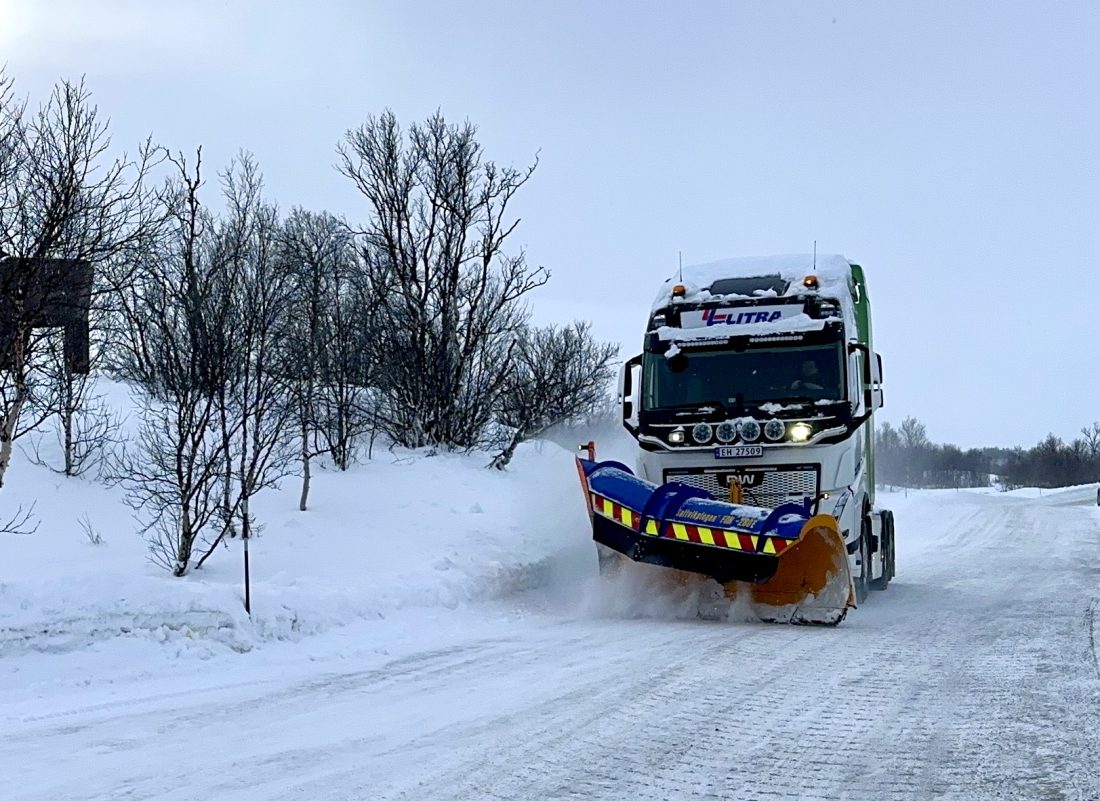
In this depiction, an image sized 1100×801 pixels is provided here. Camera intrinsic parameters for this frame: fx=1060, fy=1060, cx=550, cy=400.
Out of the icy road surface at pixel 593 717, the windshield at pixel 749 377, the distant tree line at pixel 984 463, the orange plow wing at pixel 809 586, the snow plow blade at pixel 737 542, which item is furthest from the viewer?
the distant tree line at pixel 984 463

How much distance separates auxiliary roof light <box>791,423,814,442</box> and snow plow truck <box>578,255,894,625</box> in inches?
0.8

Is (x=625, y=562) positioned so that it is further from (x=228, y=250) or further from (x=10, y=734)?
(x=10, y=734)

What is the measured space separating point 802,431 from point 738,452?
26.2 inches

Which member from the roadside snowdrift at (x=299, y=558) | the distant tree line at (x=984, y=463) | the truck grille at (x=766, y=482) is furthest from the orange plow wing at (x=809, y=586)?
the distant tree line at (x=984, y=463)

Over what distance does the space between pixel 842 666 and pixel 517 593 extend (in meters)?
5.95

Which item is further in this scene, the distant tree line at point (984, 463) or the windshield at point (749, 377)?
the distant tree line at point (984, 463)

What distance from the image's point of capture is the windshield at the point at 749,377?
10.9m

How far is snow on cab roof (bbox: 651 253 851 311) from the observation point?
38.5 feet

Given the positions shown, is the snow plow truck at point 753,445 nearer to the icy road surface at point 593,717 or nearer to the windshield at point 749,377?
the windshield at point 749,377

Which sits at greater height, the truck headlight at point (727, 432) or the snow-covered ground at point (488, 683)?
the truck headlight at point (727, 432)

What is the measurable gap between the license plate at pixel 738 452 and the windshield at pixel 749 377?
555 mm

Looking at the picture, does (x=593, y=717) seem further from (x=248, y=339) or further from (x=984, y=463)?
(x=984, y=463)

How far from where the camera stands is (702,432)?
35.6 feet

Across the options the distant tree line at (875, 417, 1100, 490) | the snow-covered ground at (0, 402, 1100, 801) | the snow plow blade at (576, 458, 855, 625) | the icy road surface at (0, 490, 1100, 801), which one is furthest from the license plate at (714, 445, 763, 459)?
the distant tree line at (875, 417, 1100, 490)
